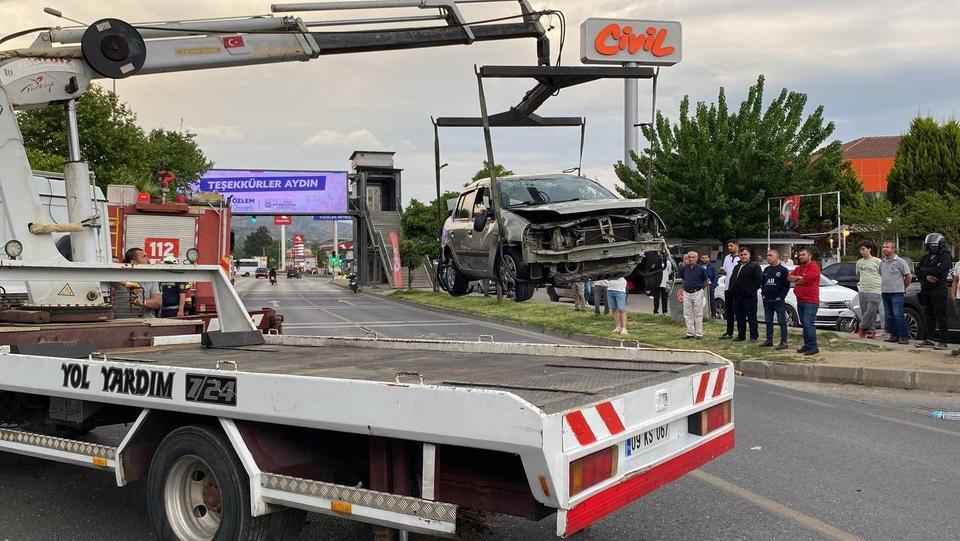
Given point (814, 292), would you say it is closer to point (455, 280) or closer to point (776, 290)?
point (776, 290)

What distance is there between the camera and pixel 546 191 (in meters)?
9.67

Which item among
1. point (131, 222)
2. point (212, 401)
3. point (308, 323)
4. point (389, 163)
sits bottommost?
point (308, 323)

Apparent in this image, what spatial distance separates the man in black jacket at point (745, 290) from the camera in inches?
491

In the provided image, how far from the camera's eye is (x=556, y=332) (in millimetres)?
16500

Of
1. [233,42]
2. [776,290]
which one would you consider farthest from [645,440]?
[776,290]

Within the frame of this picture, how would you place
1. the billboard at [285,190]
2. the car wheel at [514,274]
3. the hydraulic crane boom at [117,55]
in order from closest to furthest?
the hydraulic crane boom at [117,55] < the car wheel at [514,274] < the billboard at [285,190]

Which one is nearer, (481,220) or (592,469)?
(592,469)

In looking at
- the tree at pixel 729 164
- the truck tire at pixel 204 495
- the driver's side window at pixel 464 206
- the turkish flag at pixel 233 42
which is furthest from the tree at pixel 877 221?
the truck tire at pixel 204 495

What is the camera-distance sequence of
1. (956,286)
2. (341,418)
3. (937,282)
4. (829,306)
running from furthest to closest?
(829,306) < (937,282) < (956,286) < (341,418)

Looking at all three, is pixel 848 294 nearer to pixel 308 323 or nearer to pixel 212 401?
pixel 308 323

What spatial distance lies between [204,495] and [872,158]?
72379 millimetres

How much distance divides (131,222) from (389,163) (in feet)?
152

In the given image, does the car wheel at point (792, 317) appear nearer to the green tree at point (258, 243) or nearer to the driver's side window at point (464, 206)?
the driver's side window at point (464, 206)

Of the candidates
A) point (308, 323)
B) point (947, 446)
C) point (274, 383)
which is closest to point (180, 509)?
point (274, 383)
